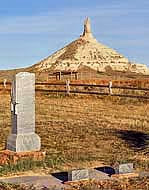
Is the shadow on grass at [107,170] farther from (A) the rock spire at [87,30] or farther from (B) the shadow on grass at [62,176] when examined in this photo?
(A) the rock spire at [87,30]

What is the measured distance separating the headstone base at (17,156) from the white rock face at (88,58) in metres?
106

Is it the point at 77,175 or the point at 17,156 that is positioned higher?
the point at 17,156

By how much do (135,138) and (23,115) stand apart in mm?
4026

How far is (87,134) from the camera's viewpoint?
15.1 m

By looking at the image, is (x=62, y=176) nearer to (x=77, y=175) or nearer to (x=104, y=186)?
(x=77, y=175)

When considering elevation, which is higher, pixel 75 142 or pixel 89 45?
pixel 89 45

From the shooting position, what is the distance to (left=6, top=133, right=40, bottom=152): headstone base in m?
11.4

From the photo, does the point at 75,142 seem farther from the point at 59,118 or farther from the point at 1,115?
the point at 1,115

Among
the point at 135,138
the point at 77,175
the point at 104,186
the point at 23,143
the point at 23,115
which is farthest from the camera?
the point at 135,138

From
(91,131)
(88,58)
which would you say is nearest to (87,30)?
(88,58)

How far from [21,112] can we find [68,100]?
Result: 1511cm

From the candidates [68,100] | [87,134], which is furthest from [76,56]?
[87,134]

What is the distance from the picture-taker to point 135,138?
14492 mm

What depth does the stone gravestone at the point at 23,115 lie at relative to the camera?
37.8 ft
